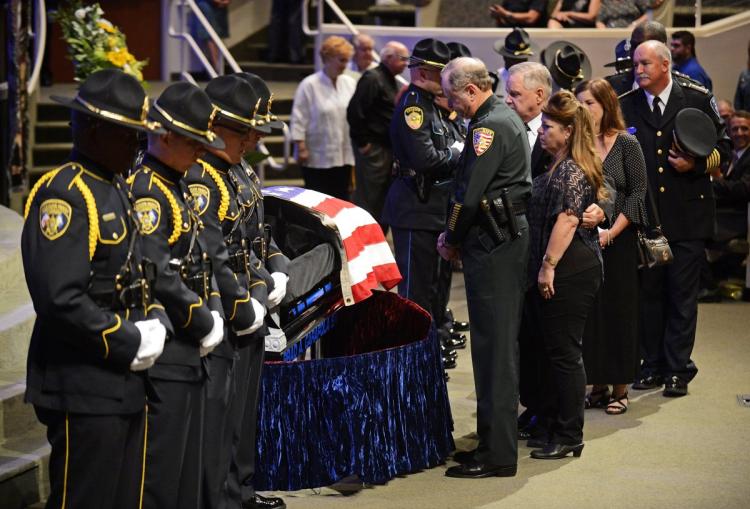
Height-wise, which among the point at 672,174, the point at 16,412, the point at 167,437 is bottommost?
the point at 16,412

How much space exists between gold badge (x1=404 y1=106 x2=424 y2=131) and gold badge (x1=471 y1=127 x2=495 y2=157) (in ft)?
5.23

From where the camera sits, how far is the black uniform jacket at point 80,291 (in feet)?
11.3

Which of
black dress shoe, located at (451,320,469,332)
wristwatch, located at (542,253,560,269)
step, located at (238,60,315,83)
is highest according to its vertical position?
wristwatch, located at (542,253,560,269)

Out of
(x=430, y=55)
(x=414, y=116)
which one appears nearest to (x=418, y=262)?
(x=414, y=116)

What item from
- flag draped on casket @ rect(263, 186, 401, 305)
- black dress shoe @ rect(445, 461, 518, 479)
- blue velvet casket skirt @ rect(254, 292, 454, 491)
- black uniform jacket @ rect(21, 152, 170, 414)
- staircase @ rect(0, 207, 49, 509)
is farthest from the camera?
flag draped on casket @ rect(263, 186, 401, 305)

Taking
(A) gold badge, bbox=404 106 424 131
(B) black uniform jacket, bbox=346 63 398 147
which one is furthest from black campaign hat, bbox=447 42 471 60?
(B) black uniform jacket, bbox=346 63 398 147

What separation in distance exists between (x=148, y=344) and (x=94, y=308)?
0.61ft

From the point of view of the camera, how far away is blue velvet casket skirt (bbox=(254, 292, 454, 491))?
5.13 m

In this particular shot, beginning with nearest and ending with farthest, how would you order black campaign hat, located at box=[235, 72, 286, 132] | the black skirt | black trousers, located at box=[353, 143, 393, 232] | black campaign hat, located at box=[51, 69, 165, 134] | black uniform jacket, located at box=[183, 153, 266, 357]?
1. black campaign hat, located at box=[51, 69, 165, 134]
2. black uniform jacket, located at box=[183, 153, 266, 357]
3. black campaign hat, located at box=[235, 72, 286, 132]
4. the black skirt
5. black trousers, located at box=[353, 143, 393, 232]

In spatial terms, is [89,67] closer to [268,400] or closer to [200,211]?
[268,400]

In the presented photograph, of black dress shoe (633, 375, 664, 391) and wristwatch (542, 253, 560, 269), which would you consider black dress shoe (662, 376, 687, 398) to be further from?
wristwatch (542, 253, 560, 269)

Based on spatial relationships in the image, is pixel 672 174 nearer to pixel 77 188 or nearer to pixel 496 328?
pixel 496 328

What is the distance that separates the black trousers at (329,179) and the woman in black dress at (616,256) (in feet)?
12.8

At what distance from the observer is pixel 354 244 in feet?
18.6
